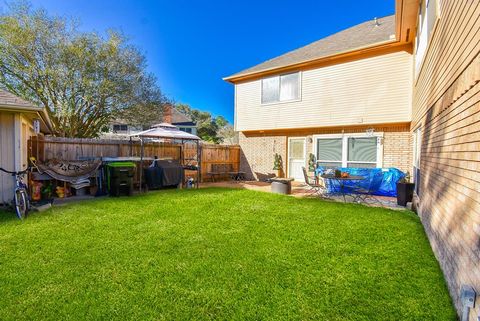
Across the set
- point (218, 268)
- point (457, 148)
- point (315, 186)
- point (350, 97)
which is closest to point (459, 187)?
point (457, 148)

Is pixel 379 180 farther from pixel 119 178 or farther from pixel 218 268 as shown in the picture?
pixel 119 178

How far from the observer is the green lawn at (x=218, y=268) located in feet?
7.55

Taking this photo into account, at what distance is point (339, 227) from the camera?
4785mm

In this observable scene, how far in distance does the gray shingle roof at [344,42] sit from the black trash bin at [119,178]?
22.8 ft

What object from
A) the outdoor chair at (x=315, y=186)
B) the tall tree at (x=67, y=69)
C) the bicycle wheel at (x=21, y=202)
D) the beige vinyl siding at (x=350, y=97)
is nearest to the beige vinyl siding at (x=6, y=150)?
the bicycle wheel at (x=21, y=202)

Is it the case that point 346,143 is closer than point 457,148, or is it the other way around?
point 457,148

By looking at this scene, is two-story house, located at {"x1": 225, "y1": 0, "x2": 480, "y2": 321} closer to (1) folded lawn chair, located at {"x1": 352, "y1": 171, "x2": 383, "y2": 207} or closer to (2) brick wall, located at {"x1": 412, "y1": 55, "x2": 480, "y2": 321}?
(2) brick wall, located at {"x1": 412, "y1": 55, "x2": 480, "y2": 321}

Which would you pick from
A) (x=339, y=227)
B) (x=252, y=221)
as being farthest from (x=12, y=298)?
(x=339, y=227)

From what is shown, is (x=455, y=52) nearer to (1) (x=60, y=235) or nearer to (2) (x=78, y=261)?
(2) (x=78, y=261)

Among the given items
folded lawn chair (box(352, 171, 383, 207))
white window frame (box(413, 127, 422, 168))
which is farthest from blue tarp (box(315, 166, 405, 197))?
white window frame (box(413, 127, 422, 168))

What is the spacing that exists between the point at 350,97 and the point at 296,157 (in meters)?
3.33

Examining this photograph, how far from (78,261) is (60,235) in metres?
1.28

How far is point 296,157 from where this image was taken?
11.4 m

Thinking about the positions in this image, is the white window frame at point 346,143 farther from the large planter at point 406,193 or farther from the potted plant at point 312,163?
the large planter at point 406,193
